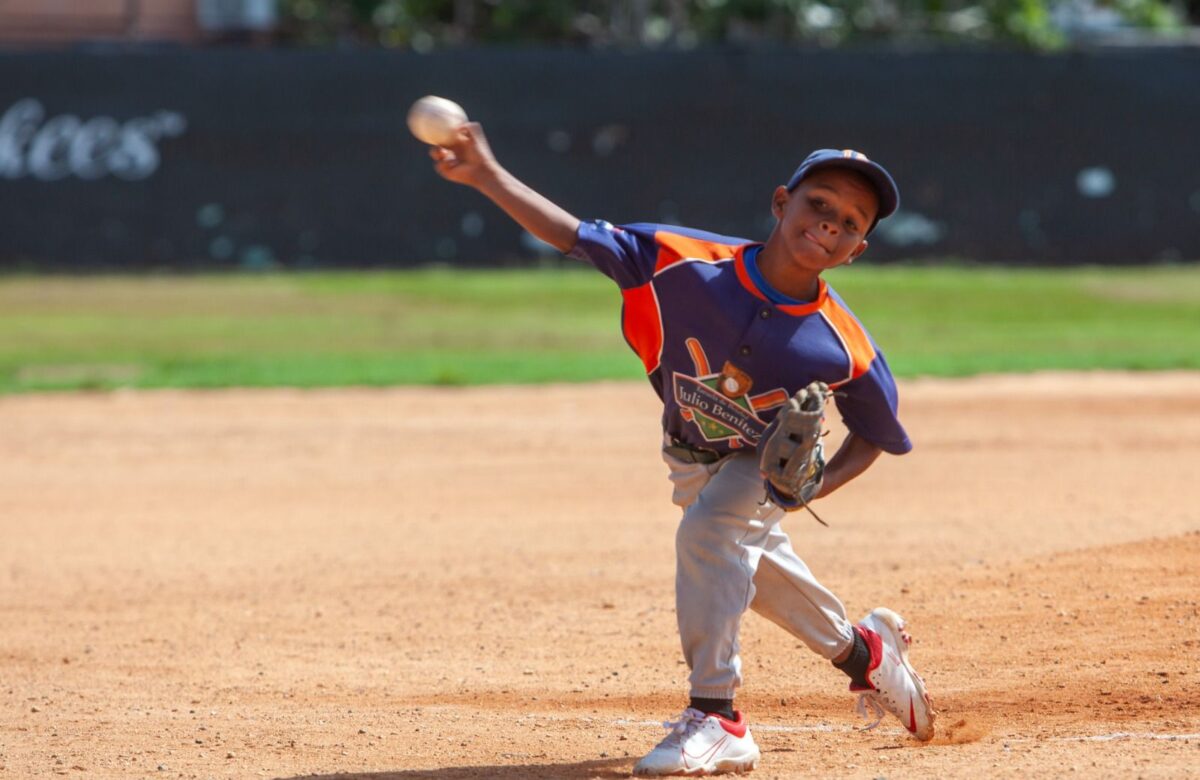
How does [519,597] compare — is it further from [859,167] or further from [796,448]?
[859,167]

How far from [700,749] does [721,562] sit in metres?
0.47

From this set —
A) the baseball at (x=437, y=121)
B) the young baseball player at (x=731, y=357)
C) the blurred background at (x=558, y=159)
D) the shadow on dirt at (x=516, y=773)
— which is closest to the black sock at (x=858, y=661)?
the young baseball player at (x=731, y=357)

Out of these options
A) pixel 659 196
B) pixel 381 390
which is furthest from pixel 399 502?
pixel 659 196

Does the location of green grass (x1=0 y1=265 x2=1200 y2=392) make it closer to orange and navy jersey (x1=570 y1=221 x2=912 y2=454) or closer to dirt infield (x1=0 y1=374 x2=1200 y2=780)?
dirt infield (x1=0 y1=374 x2=1200 y2=780)

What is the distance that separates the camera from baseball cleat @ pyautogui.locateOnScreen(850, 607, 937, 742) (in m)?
4.21

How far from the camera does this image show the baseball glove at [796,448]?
12.0 ft

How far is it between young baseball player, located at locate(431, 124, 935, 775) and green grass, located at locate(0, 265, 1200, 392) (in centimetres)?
821

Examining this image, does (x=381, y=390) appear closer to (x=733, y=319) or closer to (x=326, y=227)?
(x=326, y=227)

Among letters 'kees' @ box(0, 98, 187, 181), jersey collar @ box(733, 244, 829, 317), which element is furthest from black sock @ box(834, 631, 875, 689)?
letters 'kees' @ box(0, 98, 187, 181)

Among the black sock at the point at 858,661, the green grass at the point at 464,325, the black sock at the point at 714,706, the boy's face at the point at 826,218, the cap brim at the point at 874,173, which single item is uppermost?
the cap brim at the point at 874,173

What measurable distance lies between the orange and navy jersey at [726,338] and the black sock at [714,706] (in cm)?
63

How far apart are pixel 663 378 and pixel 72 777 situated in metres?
1.84

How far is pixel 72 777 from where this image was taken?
4.05 metres

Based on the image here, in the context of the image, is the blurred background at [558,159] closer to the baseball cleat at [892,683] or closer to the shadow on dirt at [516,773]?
the baseball cleat at [892,683]
